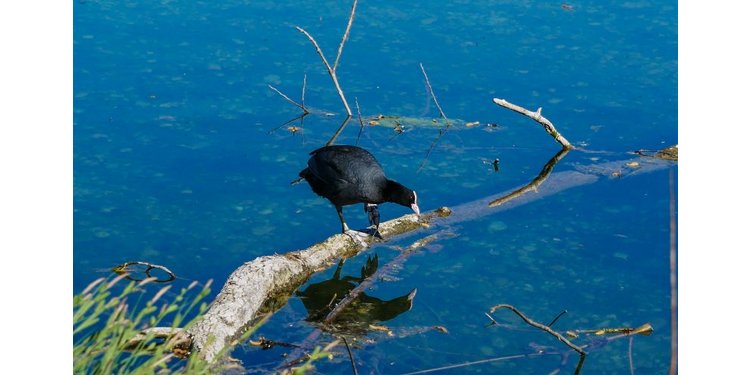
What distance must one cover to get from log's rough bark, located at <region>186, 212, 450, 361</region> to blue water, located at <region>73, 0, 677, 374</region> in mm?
126

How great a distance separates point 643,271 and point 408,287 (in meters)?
1.48

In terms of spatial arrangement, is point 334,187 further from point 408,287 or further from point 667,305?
point 667,305

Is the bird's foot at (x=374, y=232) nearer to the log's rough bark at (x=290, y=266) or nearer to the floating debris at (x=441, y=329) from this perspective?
the log's rough bark at (x=290, y=266)

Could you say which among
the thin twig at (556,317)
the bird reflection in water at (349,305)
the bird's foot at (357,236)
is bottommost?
the bird reflection in water at (349,305)

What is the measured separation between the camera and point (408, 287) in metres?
6.03

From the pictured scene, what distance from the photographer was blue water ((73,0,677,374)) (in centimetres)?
587

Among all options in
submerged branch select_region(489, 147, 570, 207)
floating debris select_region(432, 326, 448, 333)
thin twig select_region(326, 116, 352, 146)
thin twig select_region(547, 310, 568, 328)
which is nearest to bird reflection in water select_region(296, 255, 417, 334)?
floating debris select_region(432, 326, 448, 333)

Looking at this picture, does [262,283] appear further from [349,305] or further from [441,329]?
[441,329]

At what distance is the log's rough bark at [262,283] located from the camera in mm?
5020

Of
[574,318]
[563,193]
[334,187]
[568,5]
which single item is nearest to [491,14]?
[568,5]

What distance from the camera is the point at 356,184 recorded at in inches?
249

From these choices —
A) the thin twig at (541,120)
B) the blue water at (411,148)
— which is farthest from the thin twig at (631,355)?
the thin twig at (541,120)

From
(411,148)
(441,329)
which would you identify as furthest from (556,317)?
(411,148)

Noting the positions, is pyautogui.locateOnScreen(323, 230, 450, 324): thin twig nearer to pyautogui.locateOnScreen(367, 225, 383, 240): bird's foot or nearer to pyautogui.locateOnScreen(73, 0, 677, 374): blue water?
pyautogui.locateOnScreen(73, 0, 677, 374): blue water
